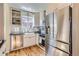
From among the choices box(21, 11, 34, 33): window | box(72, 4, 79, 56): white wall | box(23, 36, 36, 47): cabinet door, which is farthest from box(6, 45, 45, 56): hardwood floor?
box(72, 4, 79, 56): white wall

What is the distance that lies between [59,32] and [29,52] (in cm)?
43

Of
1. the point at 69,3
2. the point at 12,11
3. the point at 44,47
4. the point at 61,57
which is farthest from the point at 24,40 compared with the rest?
the point at 69,3

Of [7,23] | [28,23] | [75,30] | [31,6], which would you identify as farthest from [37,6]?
[75,30]

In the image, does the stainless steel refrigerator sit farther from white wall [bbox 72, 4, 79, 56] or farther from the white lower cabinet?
the white lower cabinet

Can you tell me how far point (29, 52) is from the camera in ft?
4.55

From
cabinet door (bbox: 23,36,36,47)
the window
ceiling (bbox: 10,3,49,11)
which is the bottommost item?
cabinet door (bbox: 23,36,36,47)

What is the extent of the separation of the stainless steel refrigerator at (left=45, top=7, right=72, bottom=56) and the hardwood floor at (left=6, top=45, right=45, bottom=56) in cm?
10

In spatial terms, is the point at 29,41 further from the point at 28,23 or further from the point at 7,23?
the point at 7,23

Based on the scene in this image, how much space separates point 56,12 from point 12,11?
1.70 ft

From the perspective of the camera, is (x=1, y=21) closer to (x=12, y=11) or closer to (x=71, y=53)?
(x=12, y=11)

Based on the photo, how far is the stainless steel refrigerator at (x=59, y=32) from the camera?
134cm

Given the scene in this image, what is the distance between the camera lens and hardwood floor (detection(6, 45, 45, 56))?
1.36 metres

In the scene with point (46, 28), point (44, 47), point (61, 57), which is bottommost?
point (61, 57)

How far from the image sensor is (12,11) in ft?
4.45
